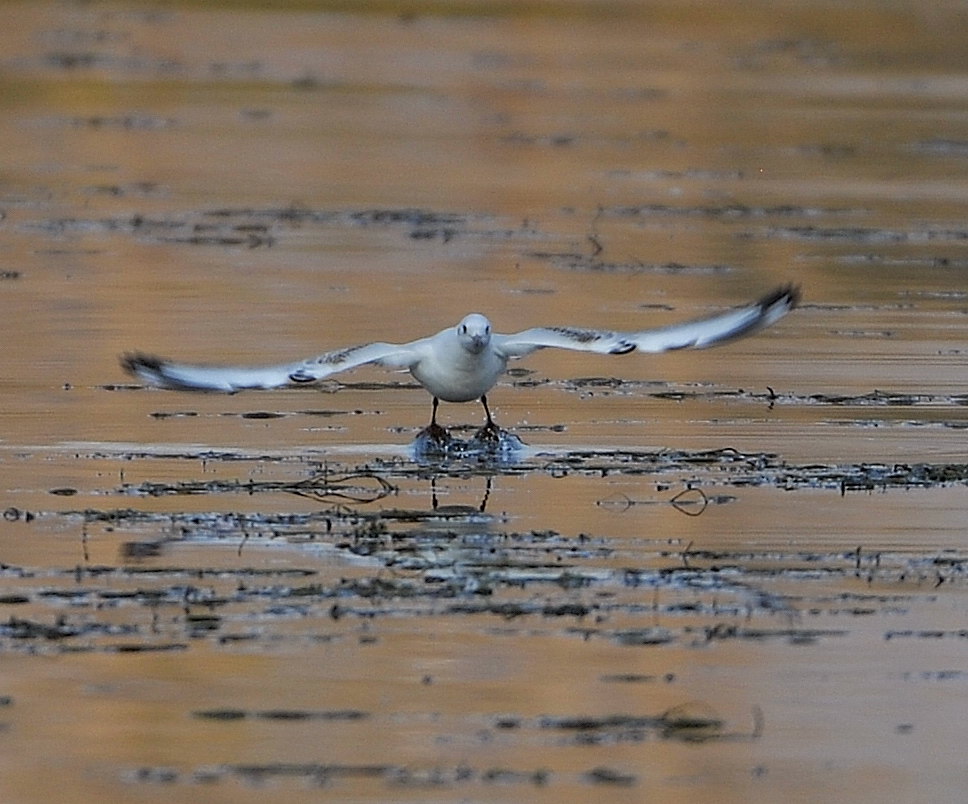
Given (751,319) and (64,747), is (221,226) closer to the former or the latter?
(751,319)

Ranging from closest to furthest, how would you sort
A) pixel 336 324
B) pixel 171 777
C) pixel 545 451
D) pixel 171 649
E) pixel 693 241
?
pixel 171 777
pixel 171 649
pixel 545 451
pixel 336 324
pixel 693 241

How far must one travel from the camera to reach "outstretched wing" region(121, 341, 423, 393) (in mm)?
11977

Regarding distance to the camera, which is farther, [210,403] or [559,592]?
[210,403]

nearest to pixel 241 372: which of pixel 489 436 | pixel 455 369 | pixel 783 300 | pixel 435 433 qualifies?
pixel 455 369

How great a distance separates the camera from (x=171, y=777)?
26.2 feet

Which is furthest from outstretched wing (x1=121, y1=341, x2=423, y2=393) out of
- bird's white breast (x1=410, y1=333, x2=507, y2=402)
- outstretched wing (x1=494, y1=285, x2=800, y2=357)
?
outstretched wing (x1=494, y1=285, x2=800, y2=357)

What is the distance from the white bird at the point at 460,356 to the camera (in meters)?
12.1

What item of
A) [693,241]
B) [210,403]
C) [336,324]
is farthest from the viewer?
[693,241]

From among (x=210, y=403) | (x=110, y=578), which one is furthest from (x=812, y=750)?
(x=210, y=403)

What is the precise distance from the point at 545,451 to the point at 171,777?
4.89 metres

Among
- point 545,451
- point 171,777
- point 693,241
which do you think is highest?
point 693,241

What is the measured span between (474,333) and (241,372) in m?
0.96

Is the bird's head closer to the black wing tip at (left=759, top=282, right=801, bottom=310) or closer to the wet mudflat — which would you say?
the wet mudflat

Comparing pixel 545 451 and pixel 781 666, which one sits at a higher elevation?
pixel 545 451
